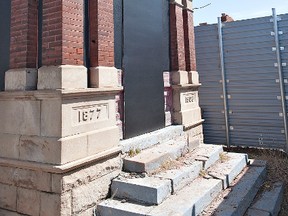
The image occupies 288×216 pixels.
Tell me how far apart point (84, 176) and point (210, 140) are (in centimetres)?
621

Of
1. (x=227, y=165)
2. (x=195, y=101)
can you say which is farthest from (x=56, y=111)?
(x=195, y=101)

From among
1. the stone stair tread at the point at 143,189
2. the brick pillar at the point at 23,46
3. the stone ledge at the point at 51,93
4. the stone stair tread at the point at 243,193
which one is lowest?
the stone stair tread at the point at 243,193

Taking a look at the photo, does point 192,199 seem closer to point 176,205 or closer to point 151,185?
point 176,205

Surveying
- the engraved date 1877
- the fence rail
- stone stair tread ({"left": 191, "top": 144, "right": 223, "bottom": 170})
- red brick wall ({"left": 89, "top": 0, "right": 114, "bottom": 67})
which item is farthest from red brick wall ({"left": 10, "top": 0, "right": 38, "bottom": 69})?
the fence rail

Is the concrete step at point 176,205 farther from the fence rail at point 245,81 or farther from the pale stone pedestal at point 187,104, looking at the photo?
the fence rail at point 245,81

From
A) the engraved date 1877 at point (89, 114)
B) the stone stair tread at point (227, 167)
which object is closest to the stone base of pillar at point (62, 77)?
the engraved date 1877 at point (89, 114)

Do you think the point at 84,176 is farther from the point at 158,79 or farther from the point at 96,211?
the point at 158,79

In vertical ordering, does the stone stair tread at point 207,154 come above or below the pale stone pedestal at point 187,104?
below

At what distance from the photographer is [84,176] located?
12.9 feet

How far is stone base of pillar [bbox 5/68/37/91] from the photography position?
4.04 metres

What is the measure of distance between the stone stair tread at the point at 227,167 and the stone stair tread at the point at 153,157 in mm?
752

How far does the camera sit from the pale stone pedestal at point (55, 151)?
366 cm

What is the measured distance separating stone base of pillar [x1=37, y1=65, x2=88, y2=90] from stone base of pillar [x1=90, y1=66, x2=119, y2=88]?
0.21 m

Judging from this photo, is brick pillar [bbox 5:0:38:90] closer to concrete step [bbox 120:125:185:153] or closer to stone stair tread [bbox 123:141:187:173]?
concrete step [bbox 120:125:185:153]
